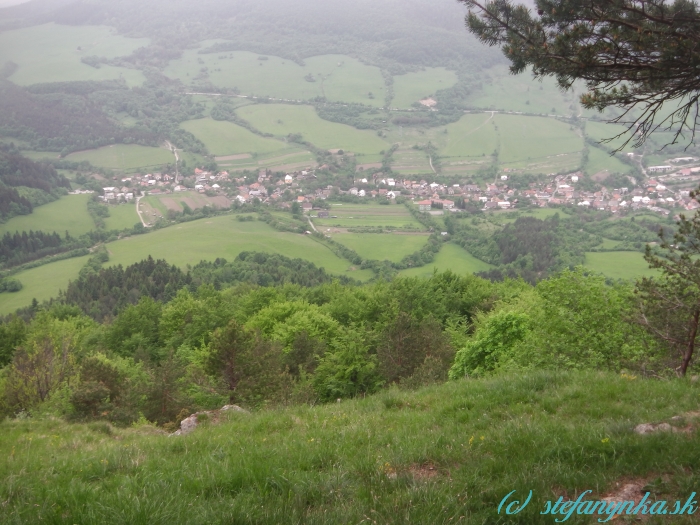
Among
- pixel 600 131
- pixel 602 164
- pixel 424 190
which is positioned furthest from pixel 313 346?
pixel 600 131

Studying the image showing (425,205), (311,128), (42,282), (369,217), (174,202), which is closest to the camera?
(42,282)

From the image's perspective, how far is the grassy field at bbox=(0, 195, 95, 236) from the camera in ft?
320

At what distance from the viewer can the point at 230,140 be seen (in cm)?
16612

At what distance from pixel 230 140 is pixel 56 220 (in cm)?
7562

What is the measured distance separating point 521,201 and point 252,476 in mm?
125125

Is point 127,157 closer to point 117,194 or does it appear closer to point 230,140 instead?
point 230,140

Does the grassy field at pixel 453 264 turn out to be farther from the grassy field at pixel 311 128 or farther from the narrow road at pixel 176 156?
the narrow road at pixel 176 156

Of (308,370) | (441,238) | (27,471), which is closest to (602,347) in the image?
(308,370)

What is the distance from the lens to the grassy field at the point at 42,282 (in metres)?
68.0

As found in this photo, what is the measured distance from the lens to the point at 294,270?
76875 mm

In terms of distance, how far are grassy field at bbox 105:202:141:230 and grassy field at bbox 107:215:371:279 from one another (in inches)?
336

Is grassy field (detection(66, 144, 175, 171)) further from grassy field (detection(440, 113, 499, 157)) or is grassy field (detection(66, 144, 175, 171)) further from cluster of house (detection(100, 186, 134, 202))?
grassy field (detection(440, 113, 499, 157))

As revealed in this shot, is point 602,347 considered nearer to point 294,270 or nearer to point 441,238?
point 294,270

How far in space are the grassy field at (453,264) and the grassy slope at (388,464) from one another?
67.4m
